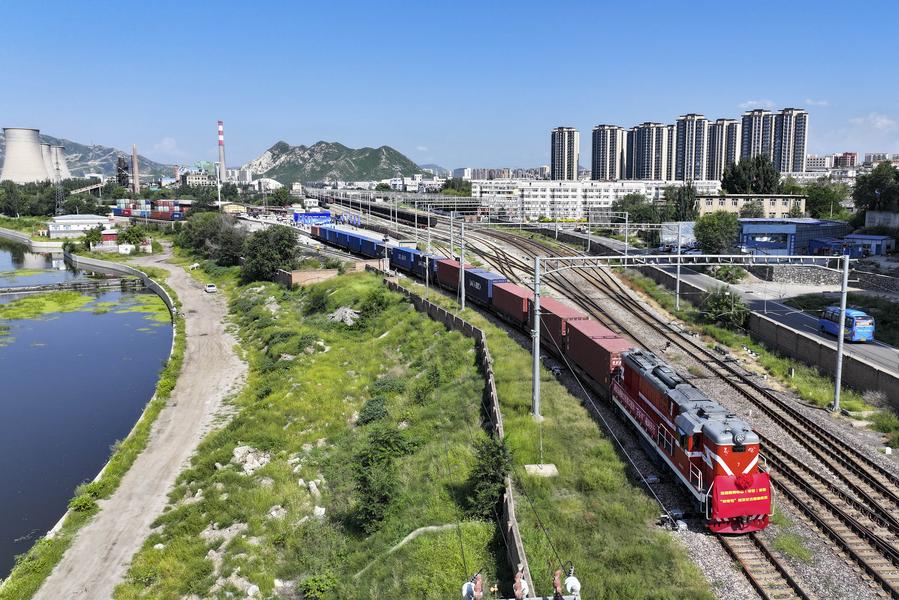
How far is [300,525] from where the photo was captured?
22.6 m

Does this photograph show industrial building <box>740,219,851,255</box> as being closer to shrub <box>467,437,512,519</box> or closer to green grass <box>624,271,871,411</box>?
green grass <box>624,271,871,411</box>

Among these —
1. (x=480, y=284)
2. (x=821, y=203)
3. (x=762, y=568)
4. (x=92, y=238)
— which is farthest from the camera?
(x=92, y=238)

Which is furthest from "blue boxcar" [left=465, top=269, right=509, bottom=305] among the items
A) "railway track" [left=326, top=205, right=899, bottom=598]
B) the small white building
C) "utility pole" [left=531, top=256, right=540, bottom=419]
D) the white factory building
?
the small white building

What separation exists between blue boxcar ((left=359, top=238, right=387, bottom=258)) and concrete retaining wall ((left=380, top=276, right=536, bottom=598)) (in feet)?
40.6

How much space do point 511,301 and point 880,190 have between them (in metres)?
57.0

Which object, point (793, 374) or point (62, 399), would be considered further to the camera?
point (62, 399)

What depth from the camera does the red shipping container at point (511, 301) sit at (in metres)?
37.3

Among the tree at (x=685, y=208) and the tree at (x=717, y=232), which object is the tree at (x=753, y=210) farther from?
the tree at (x=717, y=232)

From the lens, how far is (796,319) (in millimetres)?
41281

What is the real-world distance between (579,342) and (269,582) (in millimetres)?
15865

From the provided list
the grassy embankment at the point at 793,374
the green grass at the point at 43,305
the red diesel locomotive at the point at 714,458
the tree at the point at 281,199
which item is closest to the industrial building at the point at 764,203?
the grassy embankment at the point at 793,374

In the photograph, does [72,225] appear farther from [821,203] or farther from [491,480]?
[491,480]

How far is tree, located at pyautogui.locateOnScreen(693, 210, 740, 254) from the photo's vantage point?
6044cm

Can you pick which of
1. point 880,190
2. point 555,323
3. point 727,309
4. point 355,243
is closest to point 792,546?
point 555,323
